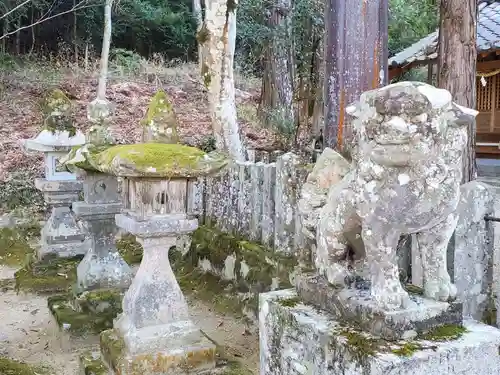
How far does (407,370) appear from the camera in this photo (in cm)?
164

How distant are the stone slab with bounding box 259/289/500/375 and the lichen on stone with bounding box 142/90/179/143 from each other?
1825 mm

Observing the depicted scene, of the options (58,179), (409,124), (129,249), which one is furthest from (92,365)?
(129,249)

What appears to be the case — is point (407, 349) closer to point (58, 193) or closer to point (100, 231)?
point (100, 231)

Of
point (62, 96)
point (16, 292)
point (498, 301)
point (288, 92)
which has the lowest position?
point (16, 292)

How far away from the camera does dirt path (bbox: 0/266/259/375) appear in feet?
13.8

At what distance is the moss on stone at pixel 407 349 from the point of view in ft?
5.46

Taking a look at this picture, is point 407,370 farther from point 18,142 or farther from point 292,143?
point 18,142

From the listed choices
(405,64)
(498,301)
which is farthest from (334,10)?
(405,64)

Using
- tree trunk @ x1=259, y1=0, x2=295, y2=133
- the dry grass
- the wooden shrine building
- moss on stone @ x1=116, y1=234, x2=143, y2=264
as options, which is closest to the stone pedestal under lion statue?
moss on stone @ x1=116, y1=234, x2=143, y2=264

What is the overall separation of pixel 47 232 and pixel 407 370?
18.4ft

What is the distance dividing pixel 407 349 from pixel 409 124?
0.72 m

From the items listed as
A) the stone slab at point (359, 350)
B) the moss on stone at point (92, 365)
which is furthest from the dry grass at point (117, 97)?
the stone slab at point (359, 350)

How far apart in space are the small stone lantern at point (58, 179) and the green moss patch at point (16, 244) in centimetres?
133

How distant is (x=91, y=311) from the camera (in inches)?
183
